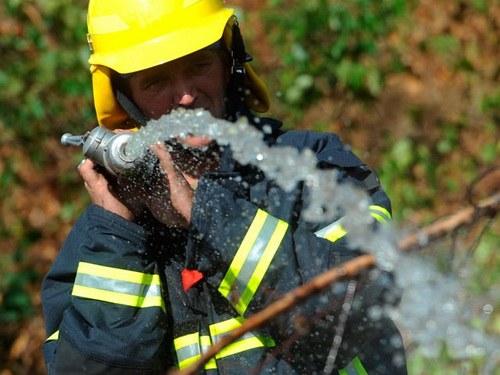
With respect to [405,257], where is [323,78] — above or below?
below

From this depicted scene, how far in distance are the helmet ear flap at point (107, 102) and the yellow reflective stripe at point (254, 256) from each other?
70cm

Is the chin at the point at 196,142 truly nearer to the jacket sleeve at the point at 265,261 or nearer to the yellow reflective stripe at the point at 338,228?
the jacket sleeve at the point at 265,261


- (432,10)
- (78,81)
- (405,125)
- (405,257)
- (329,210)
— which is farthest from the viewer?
(432,10)

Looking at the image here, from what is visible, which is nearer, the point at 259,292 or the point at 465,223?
the point at 465,223

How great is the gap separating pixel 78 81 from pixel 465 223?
4.10 metres

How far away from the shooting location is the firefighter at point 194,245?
216cm

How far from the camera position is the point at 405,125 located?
232 inches

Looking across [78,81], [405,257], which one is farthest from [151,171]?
[78,81]

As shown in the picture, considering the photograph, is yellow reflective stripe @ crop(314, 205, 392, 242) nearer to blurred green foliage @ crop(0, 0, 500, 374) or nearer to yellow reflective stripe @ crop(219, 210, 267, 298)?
yellow reflective stripe @ crop(219, 210, 267, 298)

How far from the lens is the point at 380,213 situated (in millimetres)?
2357

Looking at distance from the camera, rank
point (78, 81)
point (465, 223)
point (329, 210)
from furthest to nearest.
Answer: point (78, 81)
point (329, 210)
point (465, 223)

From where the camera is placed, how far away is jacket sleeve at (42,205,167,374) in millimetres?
2254

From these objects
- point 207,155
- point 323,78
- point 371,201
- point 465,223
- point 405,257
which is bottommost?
point 323,78

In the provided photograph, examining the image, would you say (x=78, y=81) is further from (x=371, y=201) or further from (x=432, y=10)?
(x=371, y=201)
